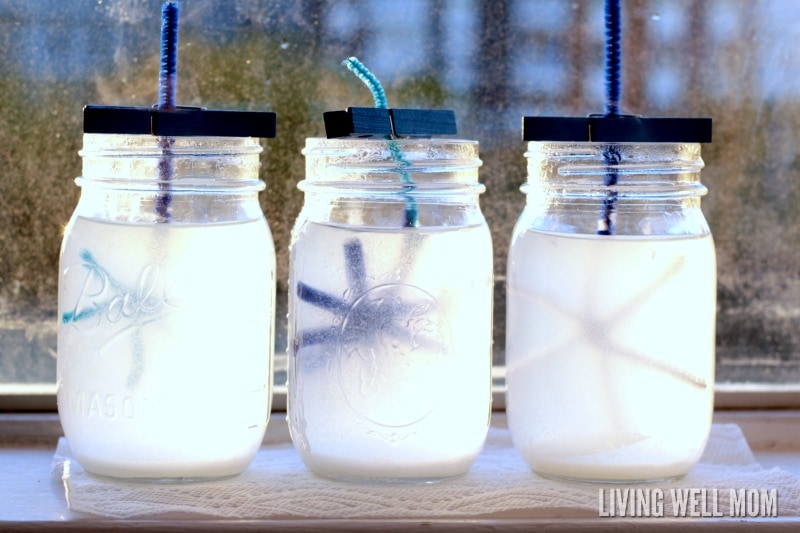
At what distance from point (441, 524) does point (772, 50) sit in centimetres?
49

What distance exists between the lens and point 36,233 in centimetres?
87

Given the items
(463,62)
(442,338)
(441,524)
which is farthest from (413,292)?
(463,62)

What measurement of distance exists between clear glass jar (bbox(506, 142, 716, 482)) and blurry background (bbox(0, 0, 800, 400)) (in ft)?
0.57

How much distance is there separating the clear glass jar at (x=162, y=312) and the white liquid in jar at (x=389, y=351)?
41mm

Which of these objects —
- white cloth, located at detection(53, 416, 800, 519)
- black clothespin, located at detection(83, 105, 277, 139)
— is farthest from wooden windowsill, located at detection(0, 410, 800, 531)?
black clothespin, located at detection(83, 105, 277, 139)

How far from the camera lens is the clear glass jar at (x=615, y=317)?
27.4 inches

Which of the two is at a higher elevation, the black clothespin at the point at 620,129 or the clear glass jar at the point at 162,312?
the black clothespin at the point at 620,129

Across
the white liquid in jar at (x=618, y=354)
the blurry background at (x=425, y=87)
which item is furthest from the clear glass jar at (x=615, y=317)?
the blurry background at (x=425, y=87)

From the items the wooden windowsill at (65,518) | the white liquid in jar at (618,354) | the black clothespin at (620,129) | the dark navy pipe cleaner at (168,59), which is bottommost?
the wooden windowsill at (65,518)

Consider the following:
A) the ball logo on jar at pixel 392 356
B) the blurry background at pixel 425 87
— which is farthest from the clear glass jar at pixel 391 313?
the blurry background at pixel 425 87

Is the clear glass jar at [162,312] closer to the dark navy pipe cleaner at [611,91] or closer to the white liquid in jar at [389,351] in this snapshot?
the white liquid in jar at [389,351]

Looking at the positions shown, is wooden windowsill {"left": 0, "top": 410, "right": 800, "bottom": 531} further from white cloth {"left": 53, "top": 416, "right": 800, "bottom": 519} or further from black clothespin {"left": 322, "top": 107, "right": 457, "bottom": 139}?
black clothespin {"left": 322, "top": 107, "right": 457, "bottom": 139}

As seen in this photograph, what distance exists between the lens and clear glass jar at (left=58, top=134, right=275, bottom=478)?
2.21 ft

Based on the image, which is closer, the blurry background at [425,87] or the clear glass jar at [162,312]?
the clear glass jar at [162,312]
